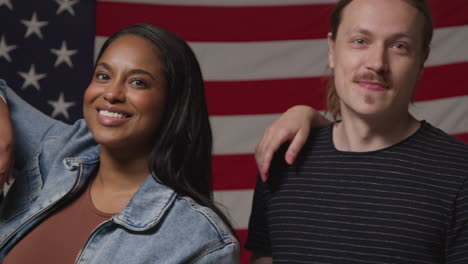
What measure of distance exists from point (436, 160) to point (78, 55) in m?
1.77

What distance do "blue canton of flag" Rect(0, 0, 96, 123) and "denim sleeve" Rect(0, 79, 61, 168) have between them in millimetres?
1077

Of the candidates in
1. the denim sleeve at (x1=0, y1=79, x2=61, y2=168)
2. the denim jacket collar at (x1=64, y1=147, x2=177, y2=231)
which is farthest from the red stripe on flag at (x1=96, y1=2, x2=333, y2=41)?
the denim jacket collar at (x1=64, y1=147, x2=177, y2=231)

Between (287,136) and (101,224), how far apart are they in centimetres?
49

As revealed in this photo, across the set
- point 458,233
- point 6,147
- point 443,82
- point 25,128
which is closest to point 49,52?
point 25,128

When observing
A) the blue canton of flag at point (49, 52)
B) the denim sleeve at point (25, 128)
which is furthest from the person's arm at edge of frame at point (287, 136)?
the blue canton of flag at point (49, 52)

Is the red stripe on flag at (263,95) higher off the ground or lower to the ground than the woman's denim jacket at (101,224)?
lower

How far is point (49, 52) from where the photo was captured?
2801 mm

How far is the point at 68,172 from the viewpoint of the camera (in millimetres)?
1583

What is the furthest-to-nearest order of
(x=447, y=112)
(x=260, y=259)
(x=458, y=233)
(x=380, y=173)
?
(x=447, y=112), (x=260, y=259), (x=380, y=173), (x=458, y=233)

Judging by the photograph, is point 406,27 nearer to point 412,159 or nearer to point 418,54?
point 418,54

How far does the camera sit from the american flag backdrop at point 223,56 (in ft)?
9.12

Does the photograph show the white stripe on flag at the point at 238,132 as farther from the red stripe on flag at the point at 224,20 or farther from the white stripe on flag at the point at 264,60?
the red stripe on flag at the point at 224,20

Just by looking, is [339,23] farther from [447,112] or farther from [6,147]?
[447,112]

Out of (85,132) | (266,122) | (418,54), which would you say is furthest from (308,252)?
(266,122)
